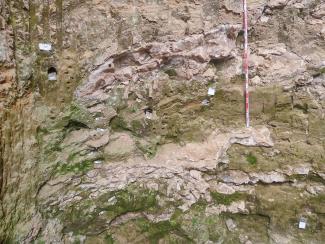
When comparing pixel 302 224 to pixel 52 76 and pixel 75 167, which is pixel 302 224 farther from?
pixel 52 76

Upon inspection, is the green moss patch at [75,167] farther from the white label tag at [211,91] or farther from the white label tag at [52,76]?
the white label tag at [211,91]

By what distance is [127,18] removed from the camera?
3.62 meters

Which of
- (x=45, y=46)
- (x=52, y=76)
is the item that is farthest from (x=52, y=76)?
(x=45, y=46)

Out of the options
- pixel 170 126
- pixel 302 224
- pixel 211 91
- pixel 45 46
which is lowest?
pixel 302 224

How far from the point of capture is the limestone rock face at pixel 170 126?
141 inches

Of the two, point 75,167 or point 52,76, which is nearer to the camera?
point 52,76

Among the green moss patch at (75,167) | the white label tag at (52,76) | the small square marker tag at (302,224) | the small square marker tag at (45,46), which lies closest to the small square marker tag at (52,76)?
the white label tag at (52,76)

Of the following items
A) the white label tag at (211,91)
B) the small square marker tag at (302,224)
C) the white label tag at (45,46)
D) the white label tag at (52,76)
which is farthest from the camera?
the white label tag at (211,91)

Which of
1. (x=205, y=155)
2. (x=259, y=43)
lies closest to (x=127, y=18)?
(x=259, y=43)

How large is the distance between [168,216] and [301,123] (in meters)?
1.73

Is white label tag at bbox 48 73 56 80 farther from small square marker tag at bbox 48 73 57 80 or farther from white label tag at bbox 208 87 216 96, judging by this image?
white label tag at bbox 208 87 216 96

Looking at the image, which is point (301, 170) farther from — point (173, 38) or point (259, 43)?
point (173, 38)

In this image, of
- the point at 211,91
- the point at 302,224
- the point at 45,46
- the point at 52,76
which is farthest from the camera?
the point at 211,91

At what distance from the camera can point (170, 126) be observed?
406cm
